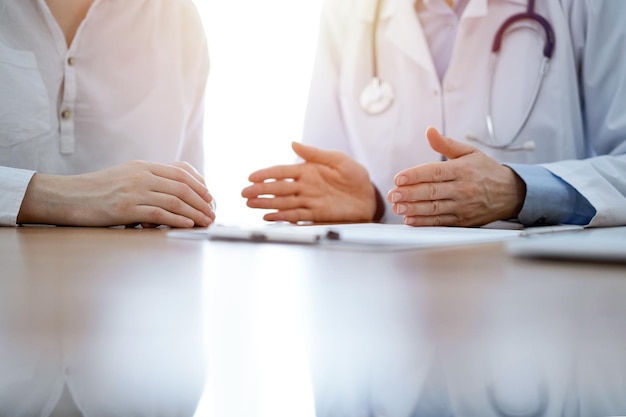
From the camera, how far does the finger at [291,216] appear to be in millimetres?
1178

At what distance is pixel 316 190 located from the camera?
4.09 feet

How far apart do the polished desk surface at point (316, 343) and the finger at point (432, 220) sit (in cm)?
54

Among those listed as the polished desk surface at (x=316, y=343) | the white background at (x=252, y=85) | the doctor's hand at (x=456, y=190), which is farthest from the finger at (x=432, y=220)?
the white background at (x=252, y=85)

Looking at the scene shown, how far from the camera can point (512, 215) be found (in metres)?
1.08

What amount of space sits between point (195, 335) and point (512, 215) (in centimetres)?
94

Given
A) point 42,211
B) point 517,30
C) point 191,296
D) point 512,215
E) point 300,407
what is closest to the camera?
point 300,407

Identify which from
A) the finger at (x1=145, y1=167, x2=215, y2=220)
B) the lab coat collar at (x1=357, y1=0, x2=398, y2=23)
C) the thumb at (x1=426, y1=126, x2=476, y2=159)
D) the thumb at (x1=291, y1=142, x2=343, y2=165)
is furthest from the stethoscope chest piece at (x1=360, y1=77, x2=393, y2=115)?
the finger at (x1=145, y1=167, x2=215, y2=220)

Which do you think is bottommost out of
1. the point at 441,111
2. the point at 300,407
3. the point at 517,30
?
→ the point at 300,407

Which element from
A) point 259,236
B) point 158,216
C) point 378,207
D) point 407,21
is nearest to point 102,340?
point 259,236

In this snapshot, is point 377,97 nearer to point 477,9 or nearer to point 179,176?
point 477,9

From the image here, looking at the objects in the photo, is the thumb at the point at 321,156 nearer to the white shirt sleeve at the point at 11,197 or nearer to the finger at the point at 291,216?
the finger at the point at 291,216

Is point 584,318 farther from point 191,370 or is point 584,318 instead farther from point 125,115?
point 125,115

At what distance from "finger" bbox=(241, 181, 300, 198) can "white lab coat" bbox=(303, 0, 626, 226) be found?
1.04 feet

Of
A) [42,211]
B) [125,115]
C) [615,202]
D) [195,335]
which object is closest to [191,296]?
[195,335]
